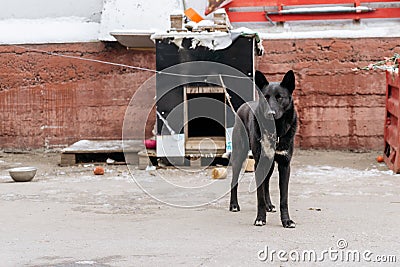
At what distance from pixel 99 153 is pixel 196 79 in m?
1.82

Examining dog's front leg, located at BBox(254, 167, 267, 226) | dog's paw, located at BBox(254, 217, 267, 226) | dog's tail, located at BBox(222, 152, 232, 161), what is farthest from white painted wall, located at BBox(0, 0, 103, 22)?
dog's paw, located at BBox(254, 217, 267, 226)

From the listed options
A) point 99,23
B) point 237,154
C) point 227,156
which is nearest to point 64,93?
point 99,23

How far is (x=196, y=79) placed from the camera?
9.28 metres

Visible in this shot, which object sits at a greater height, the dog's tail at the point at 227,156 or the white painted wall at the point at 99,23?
the white painted wall at the point at 99,23

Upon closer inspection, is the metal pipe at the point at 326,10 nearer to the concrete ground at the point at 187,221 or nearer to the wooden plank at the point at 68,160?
the concrete ground at the point at 187,221

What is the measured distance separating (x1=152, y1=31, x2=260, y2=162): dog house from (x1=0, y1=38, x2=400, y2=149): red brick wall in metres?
1.57

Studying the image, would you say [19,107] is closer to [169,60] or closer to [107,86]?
Answer: [107,86]

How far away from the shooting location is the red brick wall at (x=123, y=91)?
10.8 meters

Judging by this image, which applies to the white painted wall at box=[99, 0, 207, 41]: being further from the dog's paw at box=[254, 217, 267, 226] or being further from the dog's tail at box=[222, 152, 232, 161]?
the dog's paw at box=[254, 217, 267, 226]

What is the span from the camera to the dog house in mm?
9219

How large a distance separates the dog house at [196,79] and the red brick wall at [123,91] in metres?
1.57

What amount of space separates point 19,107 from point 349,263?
7.58 metres

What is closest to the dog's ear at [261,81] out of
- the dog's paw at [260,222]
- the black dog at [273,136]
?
the black dog at [273,136]

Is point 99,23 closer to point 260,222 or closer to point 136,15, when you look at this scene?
point 136,15
